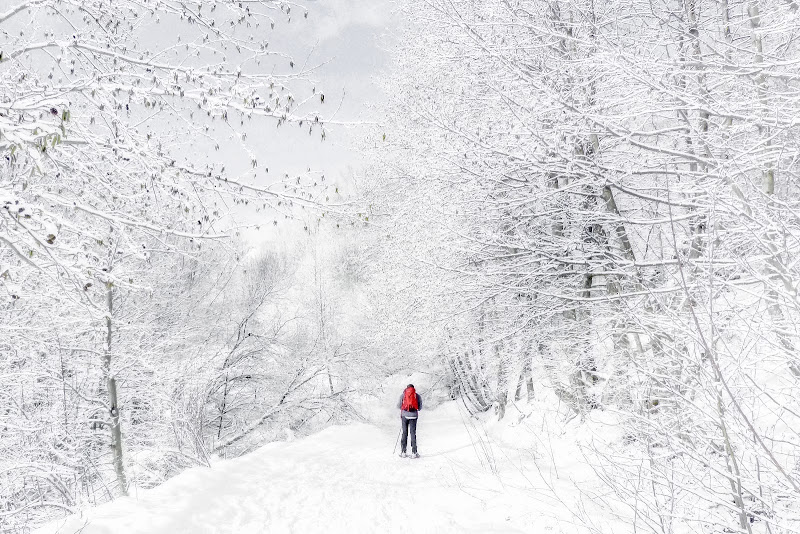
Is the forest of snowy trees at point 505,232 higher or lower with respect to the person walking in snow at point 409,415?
higher

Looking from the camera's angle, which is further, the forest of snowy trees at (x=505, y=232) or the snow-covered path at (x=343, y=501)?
the snow-covered path at (x=343, y=501)

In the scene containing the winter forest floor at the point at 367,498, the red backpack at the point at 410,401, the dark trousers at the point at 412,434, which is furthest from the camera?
the red backpack at the point at 410,401

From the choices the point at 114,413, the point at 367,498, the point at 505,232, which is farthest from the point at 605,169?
the point at 114,413

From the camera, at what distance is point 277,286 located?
68.0 feet

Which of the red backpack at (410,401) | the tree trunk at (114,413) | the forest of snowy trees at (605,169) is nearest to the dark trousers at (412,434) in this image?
the red backpack at (410,401)

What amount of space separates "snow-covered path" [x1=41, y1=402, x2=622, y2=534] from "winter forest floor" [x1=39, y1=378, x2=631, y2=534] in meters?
0.01

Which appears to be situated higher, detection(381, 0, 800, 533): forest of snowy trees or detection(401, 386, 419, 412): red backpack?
detection(381, 0, 800, 533): forest of snowy trees

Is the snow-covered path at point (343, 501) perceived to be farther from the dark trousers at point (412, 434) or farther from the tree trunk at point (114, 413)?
the tree trunk at point (114, 413)

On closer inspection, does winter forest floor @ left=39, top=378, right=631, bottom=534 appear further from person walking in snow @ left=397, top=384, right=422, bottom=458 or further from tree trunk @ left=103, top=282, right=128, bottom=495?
tree trunk @ left=103, top=282, right=128, bottom=495

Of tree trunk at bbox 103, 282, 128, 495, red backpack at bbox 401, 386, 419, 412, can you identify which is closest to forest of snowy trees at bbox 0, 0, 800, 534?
tree trunk at bbox 103, 282, 128, 495

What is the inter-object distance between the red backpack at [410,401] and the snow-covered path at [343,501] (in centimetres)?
157

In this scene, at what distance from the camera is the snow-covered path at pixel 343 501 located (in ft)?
17.1

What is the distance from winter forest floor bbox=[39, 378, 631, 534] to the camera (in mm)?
5125

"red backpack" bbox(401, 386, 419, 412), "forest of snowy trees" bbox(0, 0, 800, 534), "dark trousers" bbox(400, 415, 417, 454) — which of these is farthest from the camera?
"red backpack" bbox(401, 386, 419, 412)
